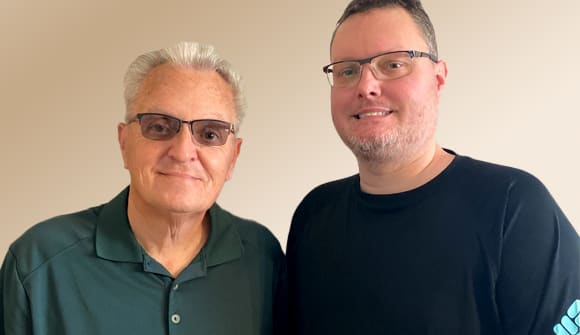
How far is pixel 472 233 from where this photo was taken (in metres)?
1.20

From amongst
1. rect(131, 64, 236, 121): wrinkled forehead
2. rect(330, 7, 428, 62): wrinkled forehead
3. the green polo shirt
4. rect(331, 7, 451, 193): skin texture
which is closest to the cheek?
rect(131, 64, 236, 121): wrinkled forehead

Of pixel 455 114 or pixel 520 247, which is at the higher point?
pixel 455 114

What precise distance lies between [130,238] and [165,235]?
0.32ft

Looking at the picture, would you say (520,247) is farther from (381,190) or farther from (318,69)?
(318,69)

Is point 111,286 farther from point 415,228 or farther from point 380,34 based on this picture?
point 380,34

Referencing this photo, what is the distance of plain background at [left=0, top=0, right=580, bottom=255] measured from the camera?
1.97 metres

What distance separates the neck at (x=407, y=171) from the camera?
4.39ft

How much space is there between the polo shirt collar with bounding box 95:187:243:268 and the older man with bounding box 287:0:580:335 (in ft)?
0.90

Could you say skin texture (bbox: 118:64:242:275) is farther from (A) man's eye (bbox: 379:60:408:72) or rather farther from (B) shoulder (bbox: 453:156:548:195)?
(B) shoulder (bbox: 453:156:548:195)

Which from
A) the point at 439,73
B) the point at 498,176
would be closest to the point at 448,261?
the point at 498,176

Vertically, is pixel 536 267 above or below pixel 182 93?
below

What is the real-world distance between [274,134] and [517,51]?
1143mm

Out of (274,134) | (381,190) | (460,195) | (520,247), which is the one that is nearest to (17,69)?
(274,134)

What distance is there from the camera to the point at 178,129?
1247 millimetres
